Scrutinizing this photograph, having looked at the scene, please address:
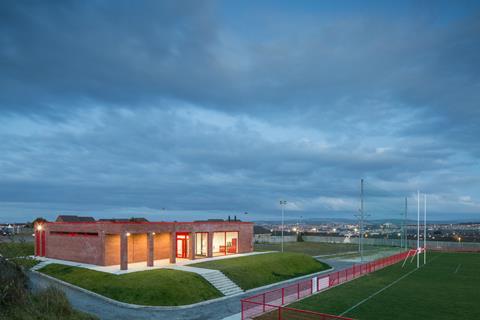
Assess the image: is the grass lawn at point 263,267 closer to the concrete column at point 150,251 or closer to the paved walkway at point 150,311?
the concrete column at point 150,251

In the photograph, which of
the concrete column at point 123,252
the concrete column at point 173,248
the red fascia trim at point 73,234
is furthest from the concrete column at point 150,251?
the red fascia trim at point 73,234

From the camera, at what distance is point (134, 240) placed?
142 ft

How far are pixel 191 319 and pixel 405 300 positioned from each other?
54.2 feet

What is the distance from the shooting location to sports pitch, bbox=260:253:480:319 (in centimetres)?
2611

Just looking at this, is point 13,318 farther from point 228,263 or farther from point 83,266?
point 228,263

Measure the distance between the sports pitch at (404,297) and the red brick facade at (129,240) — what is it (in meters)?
18.5

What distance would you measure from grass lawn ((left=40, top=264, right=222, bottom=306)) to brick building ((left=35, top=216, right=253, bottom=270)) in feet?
13.0

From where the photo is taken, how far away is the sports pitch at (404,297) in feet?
85.7

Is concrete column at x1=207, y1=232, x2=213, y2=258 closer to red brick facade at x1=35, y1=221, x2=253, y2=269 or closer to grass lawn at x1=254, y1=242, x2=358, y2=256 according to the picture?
red brick facade at x1=35, y1=221, x2=253, y2=269

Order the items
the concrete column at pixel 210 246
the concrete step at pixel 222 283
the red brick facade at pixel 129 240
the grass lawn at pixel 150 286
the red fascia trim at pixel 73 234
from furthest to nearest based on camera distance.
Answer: the concrete column at pixel 210 246 → the red fascia trim at pixel 73 234 → the red brick facade at pixel 129 240 → the concrete step at pixel 222 283 → the grass lawn at pixel 150 286

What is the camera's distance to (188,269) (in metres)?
37.9

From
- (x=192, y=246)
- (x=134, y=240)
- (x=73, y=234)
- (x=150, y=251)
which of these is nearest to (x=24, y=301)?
(x=150, y=251)

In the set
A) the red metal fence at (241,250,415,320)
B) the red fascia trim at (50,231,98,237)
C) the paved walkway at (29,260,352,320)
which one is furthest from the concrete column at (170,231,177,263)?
the red metal fence at (241,250,415,320)

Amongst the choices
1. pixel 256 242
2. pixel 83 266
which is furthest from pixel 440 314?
→ pixel 256 242
